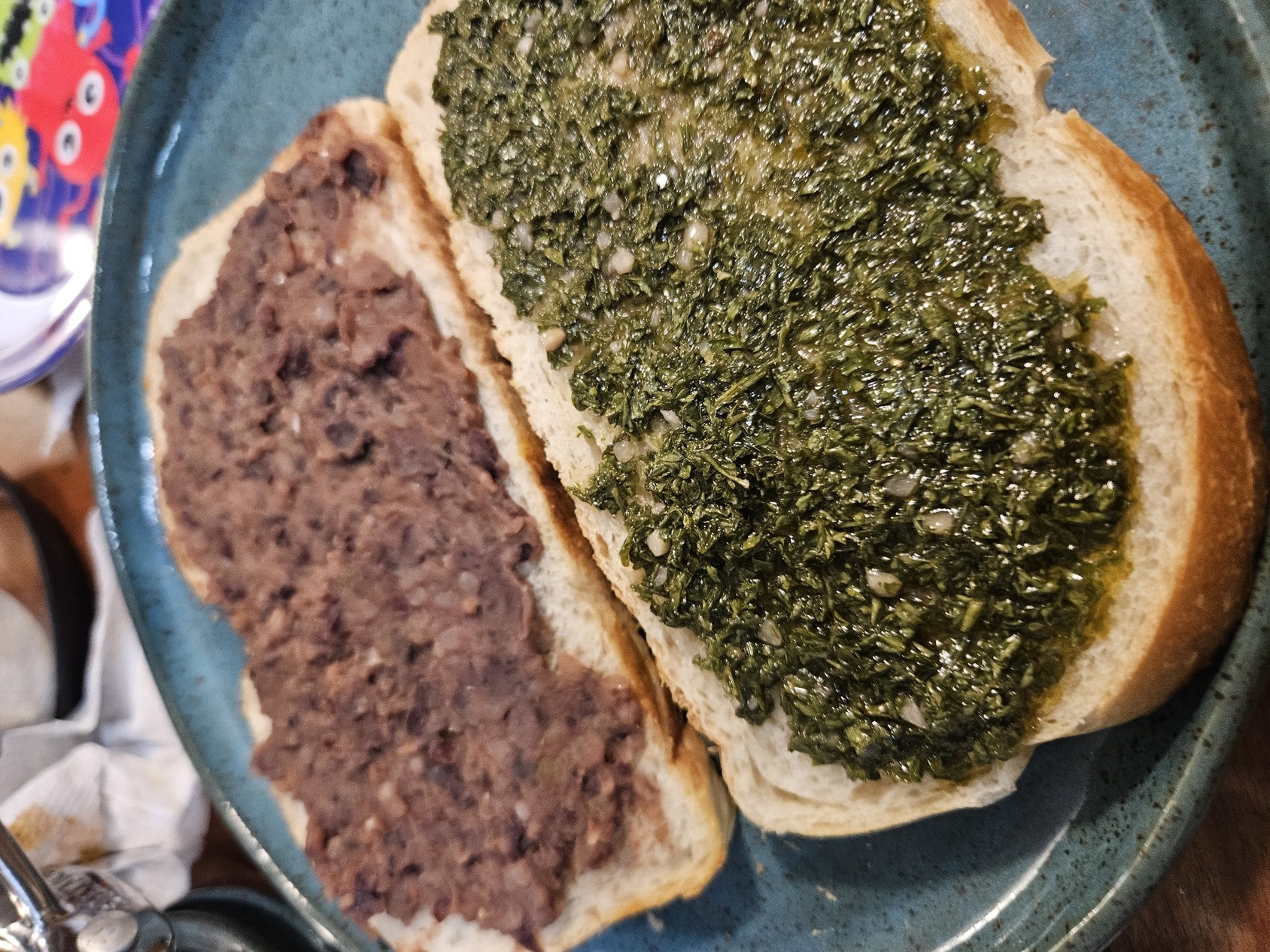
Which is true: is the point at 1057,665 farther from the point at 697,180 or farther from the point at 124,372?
the point at 124,372

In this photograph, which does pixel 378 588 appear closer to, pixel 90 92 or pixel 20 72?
pixel 90 92

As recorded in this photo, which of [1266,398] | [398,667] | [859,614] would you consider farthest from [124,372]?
[1266,398]

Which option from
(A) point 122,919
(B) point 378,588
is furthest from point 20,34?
(A) point 122,919

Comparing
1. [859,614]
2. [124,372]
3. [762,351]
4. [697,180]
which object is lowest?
[859,614]

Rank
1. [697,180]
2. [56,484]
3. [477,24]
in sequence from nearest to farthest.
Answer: [697,180] < [477,24] < [56,484]

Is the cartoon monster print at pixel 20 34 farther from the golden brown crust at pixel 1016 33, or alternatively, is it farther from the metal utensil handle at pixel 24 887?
the golden brown crust at pixel 1016 33

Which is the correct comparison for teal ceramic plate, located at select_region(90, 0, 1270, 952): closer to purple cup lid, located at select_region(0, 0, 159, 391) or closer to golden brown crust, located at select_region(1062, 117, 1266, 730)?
golden brown crust, located at select_region(1062, 117, 1266, 730)
